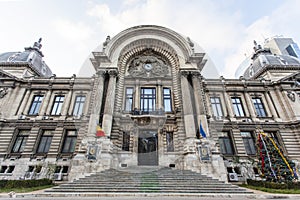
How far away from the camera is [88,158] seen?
12.8 metres

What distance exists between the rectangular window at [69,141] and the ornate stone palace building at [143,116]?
0.36 ft

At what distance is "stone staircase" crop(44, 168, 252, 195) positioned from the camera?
8.78 metres

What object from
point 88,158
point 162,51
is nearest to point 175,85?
point 162,51

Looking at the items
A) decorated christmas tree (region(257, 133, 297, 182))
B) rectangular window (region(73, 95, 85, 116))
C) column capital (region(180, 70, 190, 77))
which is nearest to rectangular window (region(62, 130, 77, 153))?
rectangular window (region(73, 95, 85, 116))

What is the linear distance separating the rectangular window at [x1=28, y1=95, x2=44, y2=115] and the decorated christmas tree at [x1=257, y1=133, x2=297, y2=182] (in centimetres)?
2454

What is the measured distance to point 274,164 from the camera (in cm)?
1175

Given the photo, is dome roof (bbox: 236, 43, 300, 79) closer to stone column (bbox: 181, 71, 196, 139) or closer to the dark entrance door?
stone column (bbox: 181, 71, 196, 139)

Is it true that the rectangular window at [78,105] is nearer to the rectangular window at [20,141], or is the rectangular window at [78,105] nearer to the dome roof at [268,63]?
the rectangular window at [20,141]

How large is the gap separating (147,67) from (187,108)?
25.0 ft

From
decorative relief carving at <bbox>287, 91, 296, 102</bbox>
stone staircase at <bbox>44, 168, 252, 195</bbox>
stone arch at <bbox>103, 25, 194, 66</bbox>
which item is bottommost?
stone staircase at <bbox>44, 168, 252, 195</bbox>

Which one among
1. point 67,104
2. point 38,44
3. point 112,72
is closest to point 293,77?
point 112,72

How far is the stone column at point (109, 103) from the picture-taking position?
48.0 ft

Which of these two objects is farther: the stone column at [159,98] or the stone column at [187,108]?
the stone column at [159,98]

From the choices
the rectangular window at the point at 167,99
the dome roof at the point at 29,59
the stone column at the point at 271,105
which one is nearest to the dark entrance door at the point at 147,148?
the rectangular window at the point at 167,99
